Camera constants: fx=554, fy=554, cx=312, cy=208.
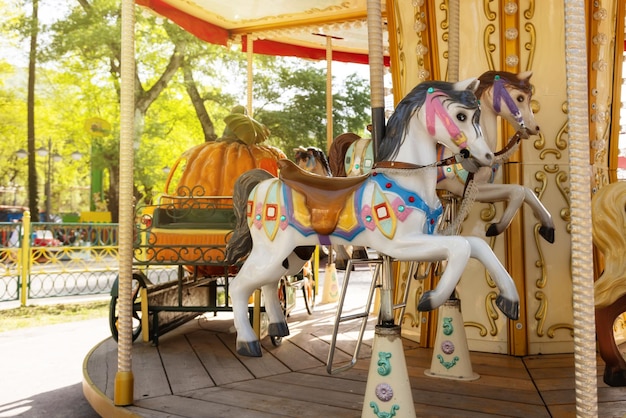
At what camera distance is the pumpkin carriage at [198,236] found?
435 cm

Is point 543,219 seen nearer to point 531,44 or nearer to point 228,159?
point 531,44

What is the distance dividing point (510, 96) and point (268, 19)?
3.81 meters

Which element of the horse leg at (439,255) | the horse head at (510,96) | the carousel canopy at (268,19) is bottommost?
the horse leg at (439,255)

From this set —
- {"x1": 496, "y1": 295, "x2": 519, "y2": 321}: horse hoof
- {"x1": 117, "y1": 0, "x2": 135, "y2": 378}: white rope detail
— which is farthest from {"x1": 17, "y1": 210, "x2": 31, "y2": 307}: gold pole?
{"x1": 496, "y1": 295, "x2": 519, "y2": 321}: horse hoof

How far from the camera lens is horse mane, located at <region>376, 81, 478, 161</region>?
2.42 m

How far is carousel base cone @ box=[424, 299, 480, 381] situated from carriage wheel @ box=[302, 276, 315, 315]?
237 centimetres

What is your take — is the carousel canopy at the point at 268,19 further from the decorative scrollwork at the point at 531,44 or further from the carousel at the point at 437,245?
the decorative scrollwork at the point at 531,44

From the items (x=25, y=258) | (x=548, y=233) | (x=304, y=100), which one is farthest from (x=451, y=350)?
(x=304, y=100)

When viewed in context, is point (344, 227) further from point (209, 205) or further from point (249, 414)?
point (209, 205)

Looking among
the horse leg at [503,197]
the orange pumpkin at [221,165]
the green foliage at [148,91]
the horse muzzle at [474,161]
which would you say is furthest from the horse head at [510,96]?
the green foliage at [148,91]

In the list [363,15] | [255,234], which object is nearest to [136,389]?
[255,234]

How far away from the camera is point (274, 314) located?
2.91 m

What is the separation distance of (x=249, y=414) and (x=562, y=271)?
2520mm

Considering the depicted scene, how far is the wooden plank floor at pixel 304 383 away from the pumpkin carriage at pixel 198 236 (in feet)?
0.99
